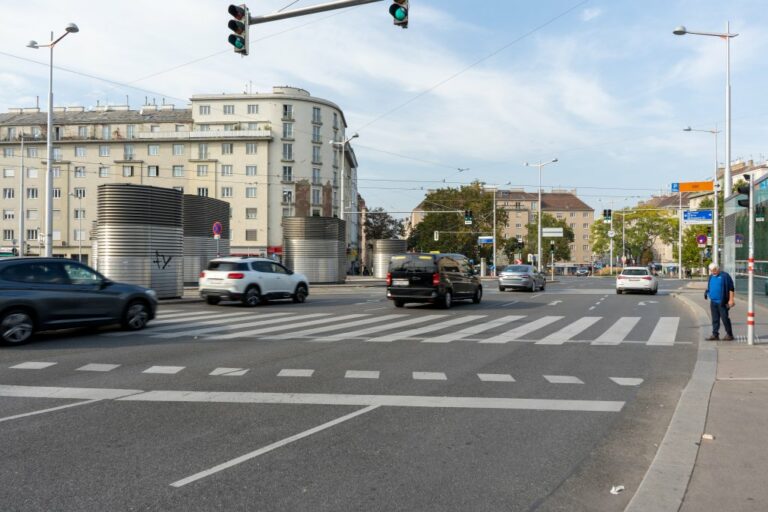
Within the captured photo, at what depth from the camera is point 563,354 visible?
1105cm

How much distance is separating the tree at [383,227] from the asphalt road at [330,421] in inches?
3647

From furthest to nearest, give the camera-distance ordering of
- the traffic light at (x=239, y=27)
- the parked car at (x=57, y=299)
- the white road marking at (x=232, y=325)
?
1. the white road marking at (x=232, y=325)
2. the traffic light at (x=239, y=27)
3. the parked car at (x=57, y=299)

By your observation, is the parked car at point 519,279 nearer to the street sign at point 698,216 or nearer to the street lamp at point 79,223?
the street sign at point 698,216

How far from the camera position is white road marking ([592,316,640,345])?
42.7 ft

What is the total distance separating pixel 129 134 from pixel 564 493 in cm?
8534

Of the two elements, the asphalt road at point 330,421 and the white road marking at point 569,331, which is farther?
the white road marking at point 569,331

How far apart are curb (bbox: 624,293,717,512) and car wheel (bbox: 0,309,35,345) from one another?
10.7m

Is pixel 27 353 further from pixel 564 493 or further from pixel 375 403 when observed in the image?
pixel 564 493

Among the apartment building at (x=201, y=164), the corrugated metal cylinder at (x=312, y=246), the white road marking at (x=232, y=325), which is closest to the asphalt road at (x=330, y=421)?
the white road marking at (x=232, y=325)

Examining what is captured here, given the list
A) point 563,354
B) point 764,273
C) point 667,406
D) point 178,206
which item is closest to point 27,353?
point 563,354

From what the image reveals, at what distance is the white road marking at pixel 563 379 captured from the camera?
8453 mm

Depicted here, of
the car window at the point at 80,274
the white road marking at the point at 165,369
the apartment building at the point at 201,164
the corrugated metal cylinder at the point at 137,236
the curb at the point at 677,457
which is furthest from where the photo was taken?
the apartment building at the point at 201,164

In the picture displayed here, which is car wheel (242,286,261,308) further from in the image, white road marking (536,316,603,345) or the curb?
the curb

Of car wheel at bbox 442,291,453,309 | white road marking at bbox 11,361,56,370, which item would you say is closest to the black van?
car wheel at bbox 442,291,453,309
